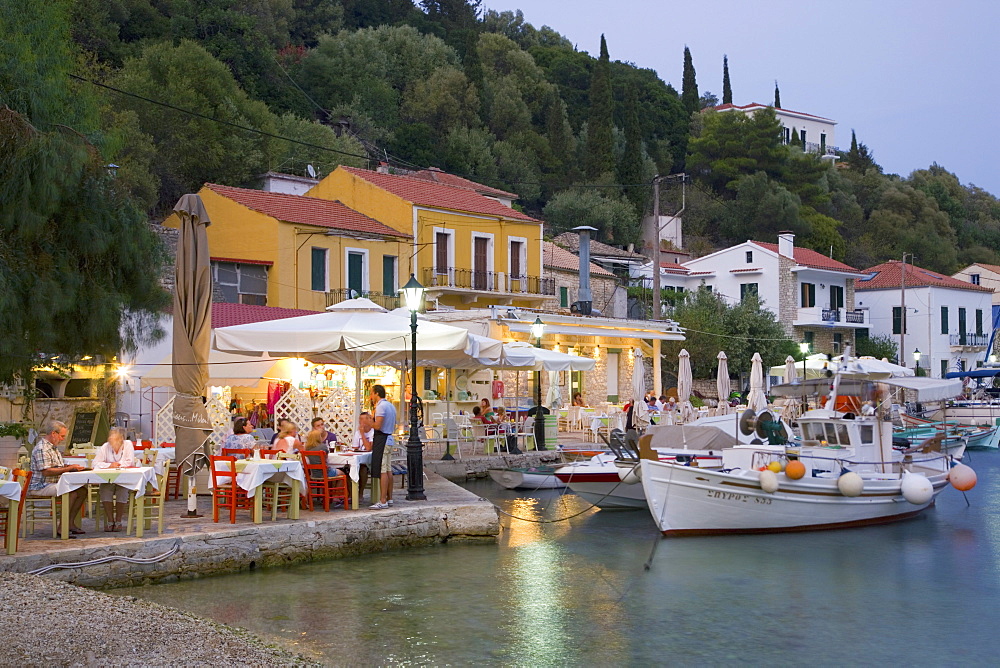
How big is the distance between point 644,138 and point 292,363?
57.1m

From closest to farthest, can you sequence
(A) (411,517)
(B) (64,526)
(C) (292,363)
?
(B) (64,526)
(A) (411,517)
(C) (292,363)

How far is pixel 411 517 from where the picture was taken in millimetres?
12484

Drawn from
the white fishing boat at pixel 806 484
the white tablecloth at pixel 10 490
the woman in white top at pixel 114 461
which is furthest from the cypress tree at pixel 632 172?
the white tablecloth at pixel 10 490

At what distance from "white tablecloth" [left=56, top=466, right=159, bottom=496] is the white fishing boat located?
7.23 metres

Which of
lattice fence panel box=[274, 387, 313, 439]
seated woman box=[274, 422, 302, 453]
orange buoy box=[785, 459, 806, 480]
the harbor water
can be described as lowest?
the harbor water

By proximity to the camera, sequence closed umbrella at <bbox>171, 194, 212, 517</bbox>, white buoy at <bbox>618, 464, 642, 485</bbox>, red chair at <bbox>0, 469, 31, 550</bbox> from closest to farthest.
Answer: red chair at <bbox>0, 469, 31, 550</bbox>
closed umbrella at <bbox>171, 194, 212, 517</bbox>
white buoy at <bbox>618, 464, 642, 485</bbox>

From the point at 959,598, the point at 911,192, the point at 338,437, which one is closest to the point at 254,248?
the point at 338,437

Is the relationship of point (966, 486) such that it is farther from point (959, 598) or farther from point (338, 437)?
point (338, 437)

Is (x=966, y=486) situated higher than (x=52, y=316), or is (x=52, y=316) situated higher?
(x=52, y=316)

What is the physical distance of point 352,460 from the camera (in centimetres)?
1266

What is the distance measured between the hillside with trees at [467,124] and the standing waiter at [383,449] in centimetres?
2155

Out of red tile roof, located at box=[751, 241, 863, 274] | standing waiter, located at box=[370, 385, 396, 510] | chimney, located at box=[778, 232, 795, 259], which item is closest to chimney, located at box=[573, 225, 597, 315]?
chimney, located at box=[778, 232, 795, 259]

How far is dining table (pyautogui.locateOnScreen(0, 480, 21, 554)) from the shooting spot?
369 inches

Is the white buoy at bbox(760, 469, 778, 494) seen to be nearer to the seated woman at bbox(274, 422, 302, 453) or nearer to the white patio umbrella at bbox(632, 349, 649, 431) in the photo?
the seated woman at bbox(274, 422, 302, 453)
